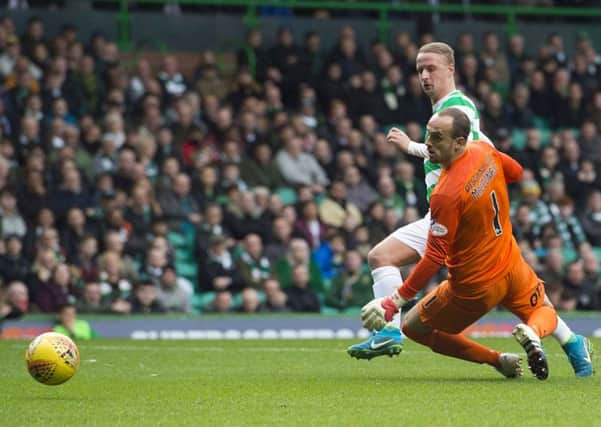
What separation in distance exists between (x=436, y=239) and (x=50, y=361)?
108 inches

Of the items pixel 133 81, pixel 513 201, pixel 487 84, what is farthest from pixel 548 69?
pixel 133 81

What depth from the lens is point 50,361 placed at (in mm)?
9703

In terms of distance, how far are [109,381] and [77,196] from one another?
386 inches

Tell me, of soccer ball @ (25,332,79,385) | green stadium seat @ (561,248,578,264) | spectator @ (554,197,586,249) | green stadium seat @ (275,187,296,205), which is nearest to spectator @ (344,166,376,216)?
green stadium seat @ (275,187,296,205)

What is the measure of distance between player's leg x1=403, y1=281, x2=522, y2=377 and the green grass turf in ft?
0.57

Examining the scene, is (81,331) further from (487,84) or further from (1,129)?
(487,84)

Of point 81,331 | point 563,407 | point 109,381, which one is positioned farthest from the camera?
point 81,331

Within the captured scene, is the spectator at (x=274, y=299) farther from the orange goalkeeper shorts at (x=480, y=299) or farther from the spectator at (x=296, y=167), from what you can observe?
the orange goalkeeper shorts at (x=480, y=299)

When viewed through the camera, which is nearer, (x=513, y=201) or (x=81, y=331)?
(x=81, y=331)

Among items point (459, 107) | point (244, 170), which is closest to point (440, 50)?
point (459, 107)

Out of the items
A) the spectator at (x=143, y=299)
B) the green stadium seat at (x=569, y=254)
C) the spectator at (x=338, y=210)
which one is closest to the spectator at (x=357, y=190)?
the spectator at (x=338, y=210)

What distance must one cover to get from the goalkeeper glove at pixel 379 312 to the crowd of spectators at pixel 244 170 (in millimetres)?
9210

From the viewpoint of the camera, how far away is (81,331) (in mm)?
18234

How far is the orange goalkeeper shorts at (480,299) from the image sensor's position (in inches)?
392
